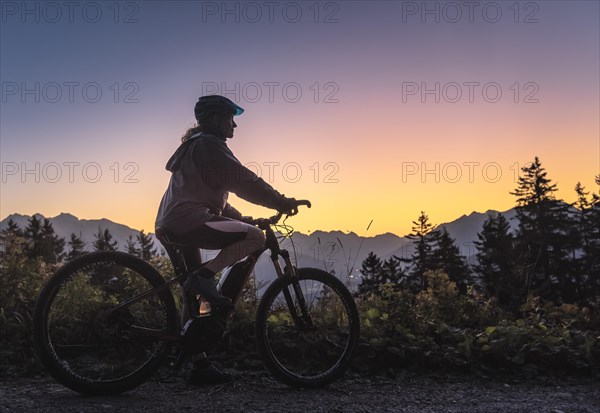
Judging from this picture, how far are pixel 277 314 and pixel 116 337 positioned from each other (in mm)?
1909

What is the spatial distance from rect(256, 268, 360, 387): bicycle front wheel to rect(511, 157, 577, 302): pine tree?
162 feet

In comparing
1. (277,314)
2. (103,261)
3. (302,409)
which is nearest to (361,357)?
(277,314)

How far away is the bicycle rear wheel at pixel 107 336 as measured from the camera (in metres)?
4.31

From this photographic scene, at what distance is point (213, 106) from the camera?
15.6ft

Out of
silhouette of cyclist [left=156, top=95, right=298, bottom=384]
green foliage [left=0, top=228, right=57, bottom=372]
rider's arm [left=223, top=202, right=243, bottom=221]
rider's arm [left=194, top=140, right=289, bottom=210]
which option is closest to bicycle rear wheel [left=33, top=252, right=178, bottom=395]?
silhouette of cyclist [left=156, top=95, right=298, bottom=384]

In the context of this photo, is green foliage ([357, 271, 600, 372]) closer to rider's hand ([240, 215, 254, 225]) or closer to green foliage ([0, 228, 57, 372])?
rider's hand ([240, 215, 254, 225])

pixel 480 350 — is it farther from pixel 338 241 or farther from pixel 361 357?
pixel 338 241

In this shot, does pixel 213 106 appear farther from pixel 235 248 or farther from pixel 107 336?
pixel 107 336

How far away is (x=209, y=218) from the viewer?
15.1 feet

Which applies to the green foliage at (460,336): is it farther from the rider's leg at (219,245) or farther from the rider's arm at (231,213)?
the rider's arm at (231,213)

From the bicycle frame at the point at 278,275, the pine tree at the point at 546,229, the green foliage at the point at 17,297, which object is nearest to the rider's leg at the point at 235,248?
the bicycle frame at the point at 278,275

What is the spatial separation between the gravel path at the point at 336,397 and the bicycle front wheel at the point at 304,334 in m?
0.18

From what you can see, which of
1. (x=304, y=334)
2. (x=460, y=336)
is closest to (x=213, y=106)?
(x=304, y=334)

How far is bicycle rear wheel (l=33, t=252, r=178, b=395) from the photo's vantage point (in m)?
4.31
